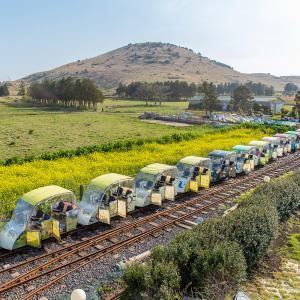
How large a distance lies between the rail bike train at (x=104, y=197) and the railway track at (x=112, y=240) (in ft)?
2.82

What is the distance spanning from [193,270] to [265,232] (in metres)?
3.92

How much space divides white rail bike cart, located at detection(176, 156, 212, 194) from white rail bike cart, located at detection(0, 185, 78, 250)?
25.0 feet

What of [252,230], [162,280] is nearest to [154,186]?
[252,230]

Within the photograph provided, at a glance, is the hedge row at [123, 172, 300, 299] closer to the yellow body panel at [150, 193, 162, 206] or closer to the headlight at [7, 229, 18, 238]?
the headlight at [7, 229, 18, 238]

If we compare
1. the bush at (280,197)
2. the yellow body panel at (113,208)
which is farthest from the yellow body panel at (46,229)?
the bush at (280,197)

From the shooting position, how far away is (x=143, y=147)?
37.4m

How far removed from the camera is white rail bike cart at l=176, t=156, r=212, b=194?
22.0 metres

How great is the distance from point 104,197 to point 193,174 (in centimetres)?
756

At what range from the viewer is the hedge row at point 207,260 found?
9398 mm

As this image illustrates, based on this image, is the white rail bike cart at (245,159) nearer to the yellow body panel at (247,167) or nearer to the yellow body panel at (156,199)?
the yellow body panel at (247,167)

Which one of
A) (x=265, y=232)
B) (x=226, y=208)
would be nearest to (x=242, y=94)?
(x=226, y=208)

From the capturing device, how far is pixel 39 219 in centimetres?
1512

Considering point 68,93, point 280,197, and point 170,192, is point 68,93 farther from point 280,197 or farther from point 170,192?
point 280,197

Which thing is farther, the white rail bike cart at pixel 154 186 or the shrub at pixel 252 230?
the white rail bike cart at pixel 154 186
